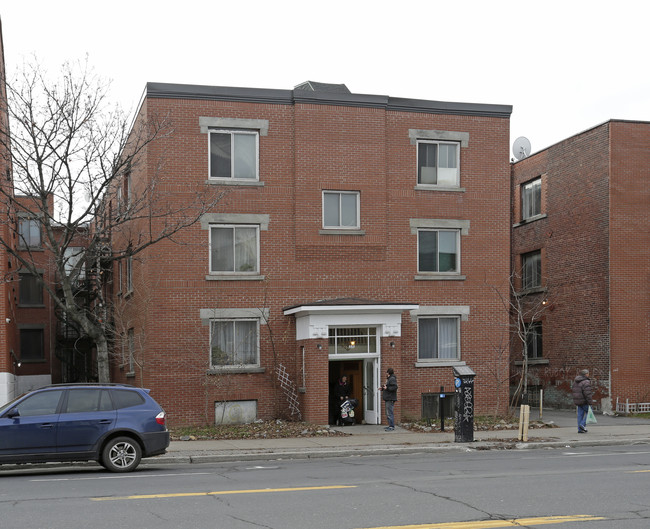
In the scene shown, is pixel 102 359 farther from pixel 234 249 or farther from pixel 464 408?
pixel 464 408

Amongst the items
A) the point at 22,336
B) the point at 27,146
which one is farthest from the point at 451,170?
the point at 22,336

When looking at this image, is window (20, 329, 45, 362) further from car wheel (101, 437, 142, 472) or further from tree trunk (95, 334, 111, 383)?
car wheel (101, 437, 142, 472)

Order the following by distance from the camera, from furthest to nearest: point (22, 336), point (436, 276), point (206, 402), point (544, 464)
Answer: point (22, 336) < point (436, 276) < point (206, 402) < point (544, 464)

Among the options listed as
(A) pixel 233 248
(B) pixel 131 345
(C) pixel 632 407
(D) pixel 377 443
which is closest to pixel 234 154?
(A) pixel 233 248

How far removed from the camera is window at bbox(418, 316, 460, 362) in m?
26.7

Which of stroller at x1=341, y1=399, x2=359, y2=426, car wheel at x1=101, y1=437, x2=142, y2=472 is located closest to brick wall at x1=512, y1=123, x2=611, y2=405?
stroller at x1=341, y1=399, x2=359, y2=426

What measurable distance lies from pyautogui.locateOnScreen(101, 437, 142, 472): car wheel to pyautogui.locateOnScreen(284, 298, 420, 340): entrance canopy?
921 cm

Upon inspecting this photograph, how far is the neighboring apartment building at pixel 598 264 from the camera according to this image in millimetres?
29312

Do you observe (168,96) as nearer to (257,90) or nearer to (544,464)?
(257,90)

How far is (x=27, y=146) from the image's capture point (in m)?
21.6

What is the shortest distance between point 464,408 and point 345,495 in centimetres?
929

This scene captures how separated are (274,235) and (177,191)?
3152 millimetres

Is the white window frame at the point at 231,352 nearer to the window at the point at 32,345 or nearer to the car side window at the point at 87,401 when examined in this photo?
the car side window at the point at 87,401

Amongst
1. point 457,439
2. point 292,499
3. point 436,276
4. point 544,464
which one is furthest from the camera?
point 436,276
